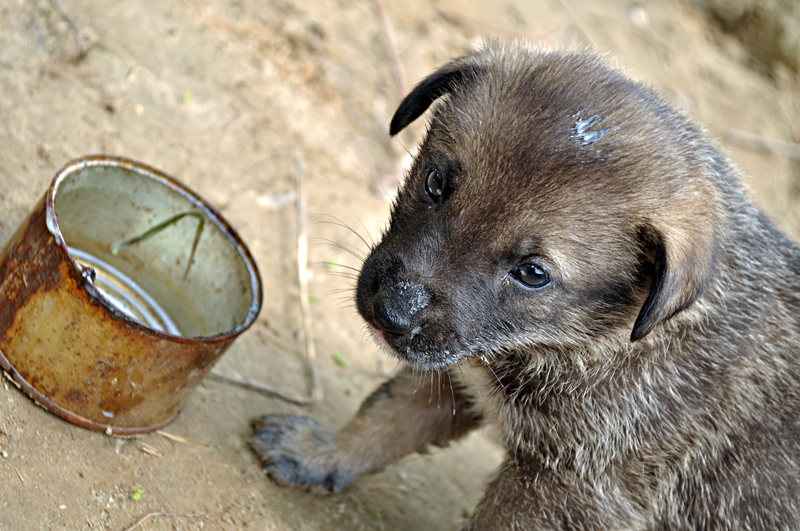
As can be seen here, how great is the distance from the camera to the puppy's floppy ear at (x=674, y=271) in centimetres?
262

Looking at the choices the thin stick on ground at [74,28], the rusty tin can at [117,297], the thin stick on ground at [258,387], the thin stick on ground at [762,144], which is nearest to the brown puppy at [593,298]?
the rusty tin can at [117,297]

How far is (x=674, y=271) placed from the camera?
2645 millimetres

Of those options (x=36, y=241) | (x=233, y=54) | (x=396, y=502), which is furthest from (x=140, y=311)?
(x=233, y=54)

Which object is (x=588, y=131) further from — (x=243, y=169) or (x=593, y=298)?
(x=243, y=169)

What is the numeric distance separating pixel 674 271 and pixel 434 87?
1257 millimetres

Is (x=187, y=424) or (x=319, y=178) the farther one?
(x=319, y=178)

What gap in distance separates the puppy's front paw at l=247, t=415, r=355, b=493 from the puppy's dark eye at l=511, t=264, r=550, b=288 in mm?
1595

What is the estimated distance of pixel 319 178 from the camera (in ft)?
18.1

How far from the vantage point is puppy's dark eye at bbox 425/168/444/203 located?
2.88 metres

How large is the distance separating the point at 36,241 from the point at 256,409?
1.58 meters

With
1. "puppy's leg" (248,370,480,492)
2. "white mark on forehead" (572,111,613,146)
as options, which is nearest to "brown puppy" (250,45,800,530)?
A: "white mark on forehead" (572,111,613,146)

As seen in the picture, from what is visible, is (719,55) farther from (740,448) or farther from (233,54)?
(740,448)

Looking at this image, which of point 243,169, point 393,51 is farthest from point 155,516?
point 393,51

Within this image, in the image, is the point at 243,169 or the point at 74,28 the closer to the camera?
the point at 74,28
